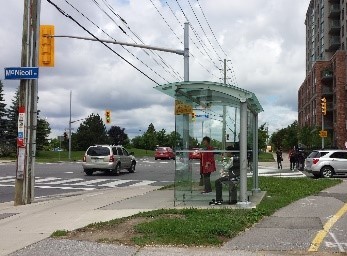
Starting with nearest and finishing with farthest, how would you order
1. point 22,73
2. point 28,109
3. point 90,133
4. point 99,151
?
point 22,73 → point 28,109 → point 99,151 → point 90,133

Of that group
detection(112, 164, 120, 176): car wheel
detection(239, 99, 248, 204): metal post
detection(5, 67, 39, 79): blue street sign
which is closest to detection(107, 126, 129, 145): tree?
detection(112, 164, 120, 176): car wheel

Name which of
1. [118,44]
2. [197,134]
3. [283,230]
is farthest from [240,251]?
[118,44]

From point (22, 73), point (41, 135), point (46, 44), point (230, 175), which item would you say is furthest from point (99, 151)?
point (41, 135)

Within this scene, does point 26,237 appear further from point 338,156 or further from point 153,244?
point 338,156

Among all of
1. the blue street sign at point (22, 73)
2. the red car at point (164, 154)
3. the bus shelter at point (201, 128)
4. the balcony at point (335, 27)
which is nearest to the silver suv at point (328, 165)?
the bus shelter at point (201, 128)

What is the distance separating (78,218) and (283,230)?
13.5 ft

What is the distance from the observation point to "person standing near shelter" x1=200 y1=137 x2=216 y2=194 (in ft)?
44.1

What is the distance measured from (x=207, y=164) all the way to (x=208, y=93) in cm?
181

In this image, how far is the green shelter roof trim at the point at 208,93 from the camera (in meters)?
12.6

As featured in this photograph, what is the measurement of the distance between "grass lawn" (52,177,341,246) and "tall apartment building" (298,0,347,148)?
59.8 m

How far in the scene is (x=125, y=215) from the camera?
1115 centimetres

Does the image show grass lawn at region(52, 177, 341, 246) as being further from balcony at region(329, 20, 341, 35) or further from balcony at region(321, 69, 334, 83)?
balcony at region(329, 20, 341, 35)

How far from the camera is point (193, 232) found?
28.6ft

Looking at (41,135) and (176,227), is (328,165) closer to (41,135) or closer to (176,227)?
(176,227)
